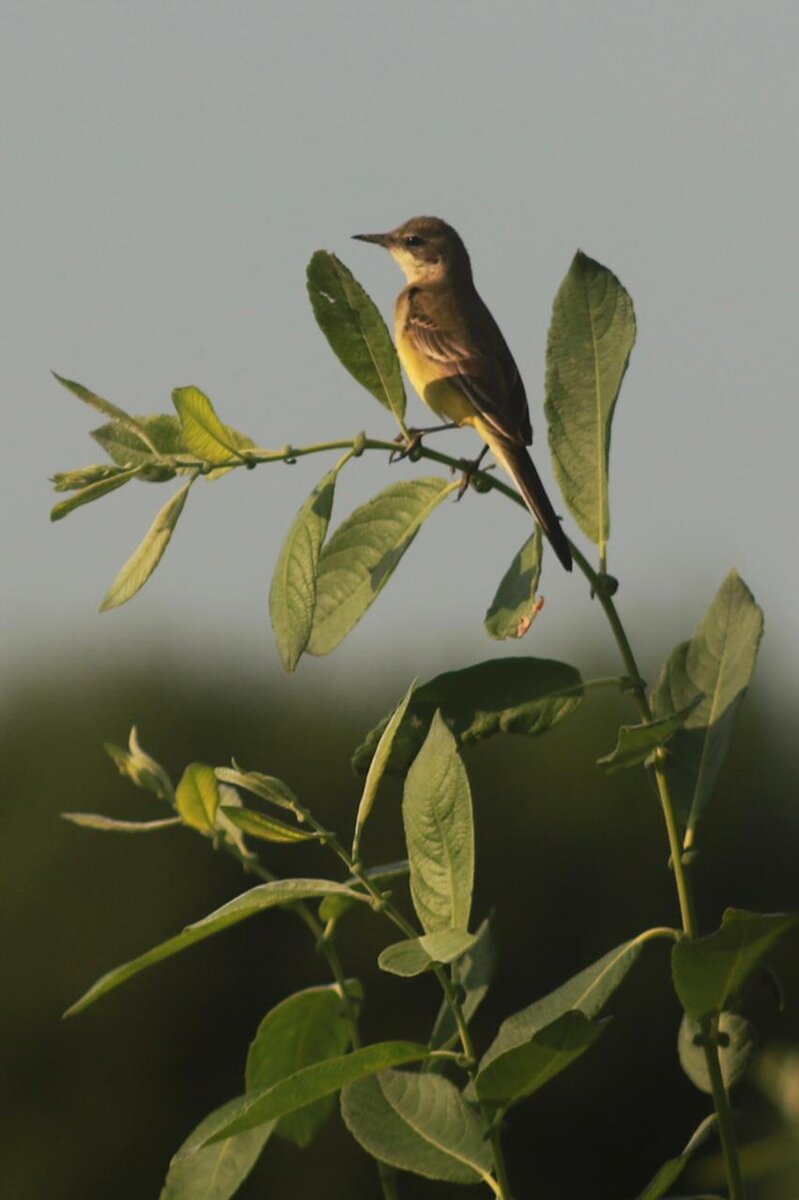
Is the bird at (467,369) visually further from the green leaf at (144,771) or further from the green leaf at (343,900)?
the green leaf at (343,900)

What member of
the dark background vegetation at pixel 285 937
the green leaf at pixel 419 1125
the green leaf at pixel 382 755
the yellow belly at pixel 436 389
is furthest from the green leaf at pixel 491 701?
the dark background vegetation at pixel 285 937

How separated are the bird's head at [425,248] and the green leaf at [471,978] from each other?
5797 mm

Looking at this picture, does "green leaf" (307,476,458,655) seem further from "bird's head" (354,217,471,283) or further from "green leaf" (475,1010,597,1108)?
"bird's head" (354,217,471,283)

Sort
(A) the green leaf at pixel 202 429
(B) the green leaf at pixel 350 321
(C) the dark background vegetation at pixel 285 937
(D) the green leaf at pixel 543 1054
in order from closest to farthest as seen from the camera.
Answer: (D) the green leaf at pixel 543 1054, (A) the green leaf at pixel 202 429, (B) the green leaf at pixel 350 321, (C) the dark background vegetation at pixel 285 937

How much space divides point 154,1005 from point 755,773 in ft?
26.0

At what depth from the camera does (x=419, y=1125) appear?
231 centimetres

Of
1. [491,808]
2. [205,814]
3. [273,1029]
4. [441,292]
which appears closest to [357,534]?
[205,814]

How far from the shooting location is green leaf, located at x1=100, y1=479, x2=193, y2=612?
2592 mm

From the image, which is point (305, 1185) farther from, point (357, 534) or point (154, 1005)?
point (357, 534)

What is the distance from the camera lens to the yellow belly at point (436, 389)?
19.4ft

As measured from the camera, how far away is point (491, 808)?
2169 centimetres

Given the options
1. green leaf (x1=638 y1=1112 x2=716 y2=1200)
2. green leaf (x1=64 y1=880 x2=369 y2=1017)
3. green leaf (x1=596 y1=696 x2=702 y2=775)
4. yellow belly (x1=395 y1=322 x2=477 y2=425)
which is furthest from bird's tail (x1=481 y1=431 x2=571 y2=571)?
green leaf (x1=638 y1=1112 x2=716 y2=1200)

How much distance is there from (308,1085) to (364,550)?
0.88 meters

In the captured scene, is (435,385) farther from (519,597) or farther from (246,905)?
(246,905)
